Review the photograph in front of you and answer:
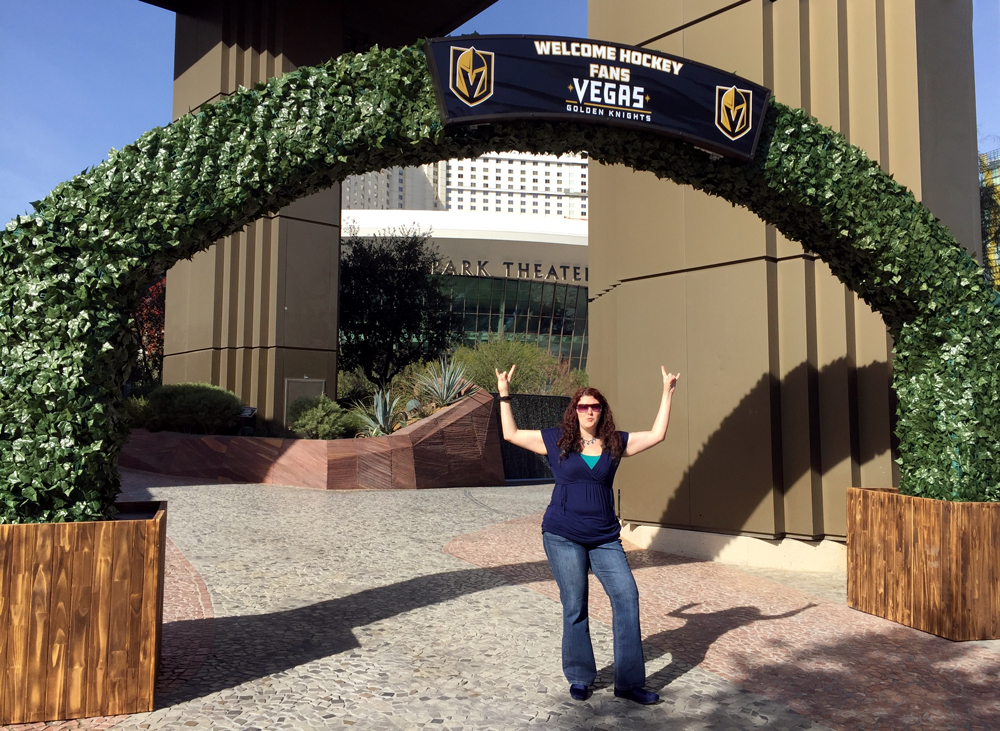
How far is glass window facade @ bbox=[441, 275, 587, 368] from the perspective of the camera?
52.8 m

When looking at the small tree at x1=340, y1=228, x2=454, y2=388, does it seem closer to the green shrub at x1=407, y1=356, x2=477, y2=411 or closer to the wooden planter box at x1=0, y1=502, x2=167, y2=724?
the green shrub at x1=407, y1=356, x2=477, y2=411

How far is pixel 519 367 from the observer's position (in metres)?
24.6

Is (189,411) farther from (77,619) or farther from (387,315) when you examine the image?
(77,619)

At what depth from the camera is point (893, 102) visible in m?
8.52

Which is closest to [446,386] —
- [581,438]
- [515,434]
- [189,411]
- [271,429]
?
[271,429]

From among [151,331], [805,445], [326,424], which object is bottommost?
[805,445]

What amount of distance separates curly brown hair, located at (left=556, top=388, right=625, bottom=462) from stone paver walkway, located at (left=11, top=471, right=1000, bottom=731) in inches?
53.6

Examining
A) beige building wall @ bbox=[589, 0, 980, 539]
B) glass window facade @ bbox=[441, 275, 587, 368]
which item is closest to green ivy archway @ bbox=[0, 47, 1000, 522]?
beige building wall @ bbox=[589, 0, 980, 539]

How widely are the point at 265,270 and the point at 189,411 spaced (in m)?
4.17

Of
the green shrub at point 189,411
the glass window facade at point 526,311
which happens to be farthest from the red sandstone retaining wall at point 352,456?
the glass window facade at point 526,311

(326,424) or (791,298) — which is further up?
(791,298)

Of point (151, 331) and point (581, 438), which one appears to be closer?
point (581, 438)

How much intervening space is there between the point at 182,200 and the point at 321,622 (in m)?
3.13

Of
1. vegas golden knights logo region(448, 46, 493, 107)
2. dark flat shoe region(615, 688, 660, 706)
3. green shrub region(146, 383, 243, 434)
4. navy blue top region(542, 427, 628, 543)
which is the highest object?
vegas golden knights logo region(448, 46, 493, 107)
